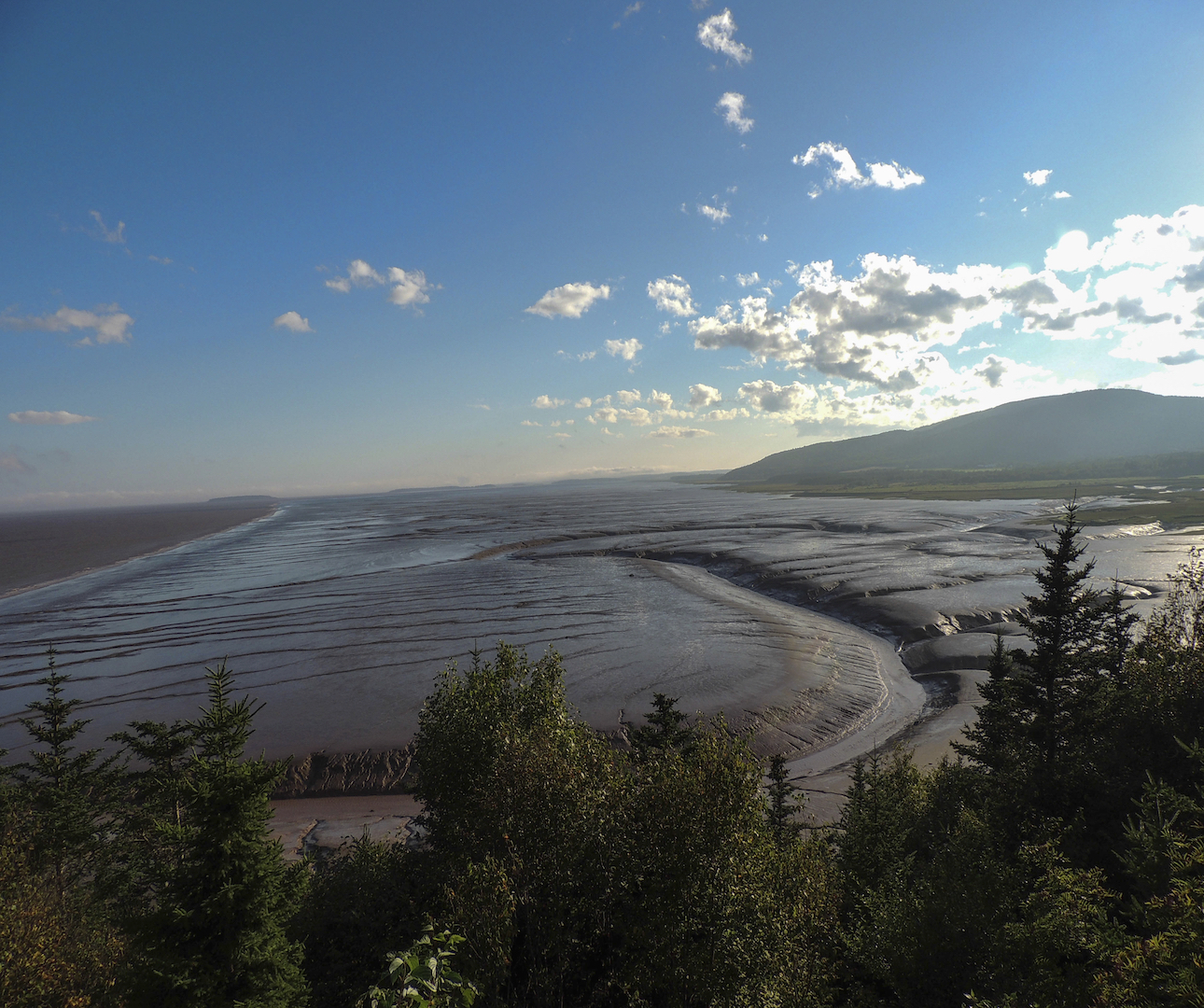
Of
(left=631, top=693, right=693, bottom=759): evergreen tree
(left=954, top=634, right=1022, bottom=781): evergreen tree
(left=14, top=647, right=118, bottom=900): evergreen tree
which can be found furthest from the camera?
(left=631, top=693, right=693, bottom=759): evergreen tree

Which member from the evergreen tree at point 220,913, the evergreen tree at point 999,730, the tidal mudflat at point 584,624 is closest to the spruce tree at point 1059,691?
the evergreen tree at point 999,730

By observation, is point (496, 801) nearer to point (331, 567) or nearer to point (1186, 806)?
point (1186, 806)

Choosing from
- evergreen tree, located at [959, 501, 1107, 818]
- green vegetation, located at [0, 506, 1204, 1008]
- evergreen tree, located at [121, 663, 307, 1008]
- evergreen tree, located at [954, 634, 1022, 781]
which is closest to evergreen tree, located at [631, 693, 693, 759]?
green vegetation, located at [0, 506, 1204, 1008]

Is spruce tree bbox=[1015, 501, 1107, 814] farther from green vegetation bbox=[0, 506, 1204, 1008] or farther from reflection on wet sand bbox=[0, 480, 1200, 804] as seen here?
reflection on wet sand bbox=[0, 480, 1200, 804]

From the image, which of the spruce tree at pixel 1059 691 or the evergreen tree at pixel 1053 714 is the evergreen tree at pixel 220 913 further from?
the spruce tree at pixel 1059 691

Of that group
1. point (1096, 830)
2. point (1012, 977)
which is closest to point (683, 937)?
point (1012, 977)

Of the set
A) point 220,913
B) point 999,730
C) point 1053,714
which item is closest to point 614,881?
point 220,913

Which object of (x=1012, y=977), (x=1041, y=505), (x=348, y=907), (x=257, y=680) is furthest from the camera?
(x=1041, y=505)

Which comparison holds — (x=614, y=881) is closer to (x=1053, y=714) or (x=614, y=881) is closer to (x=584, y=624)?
(x=1053, y=714)
